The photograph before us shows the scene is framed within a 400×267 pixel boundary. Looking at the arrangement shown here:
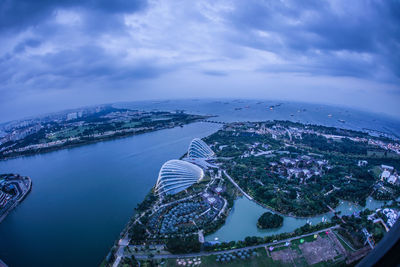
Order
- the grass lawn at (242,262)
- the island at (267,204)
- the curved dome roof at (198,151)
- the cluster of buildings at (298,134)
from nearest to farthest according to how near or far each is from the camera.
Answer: the grass lawn at (242,262), the island at (267,204), the curved dome roof at (198,151), the cluster of buildings at (298,134)

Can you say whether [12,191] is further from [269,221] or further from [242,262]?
[269,221]

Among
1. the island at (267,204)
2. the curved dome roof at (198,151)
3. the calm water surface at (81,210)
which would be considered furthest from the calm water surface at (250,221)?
the curved dome roof at (198,151)

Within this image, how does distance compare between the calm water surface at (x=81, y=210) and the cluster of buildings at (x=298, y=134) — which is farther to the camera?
the cluster of buildings at (x=298, y=134)

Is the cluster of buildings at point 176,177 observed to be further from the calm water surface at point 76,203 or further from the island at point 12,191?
the island at point 12,191

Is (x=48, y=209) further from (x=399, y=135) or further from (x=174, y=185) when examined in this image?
Result: (x=399, y=135)

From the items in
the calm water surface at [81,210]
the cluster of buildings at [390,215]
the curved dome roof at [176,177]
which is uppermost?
the curved dome roof at [176,177]
